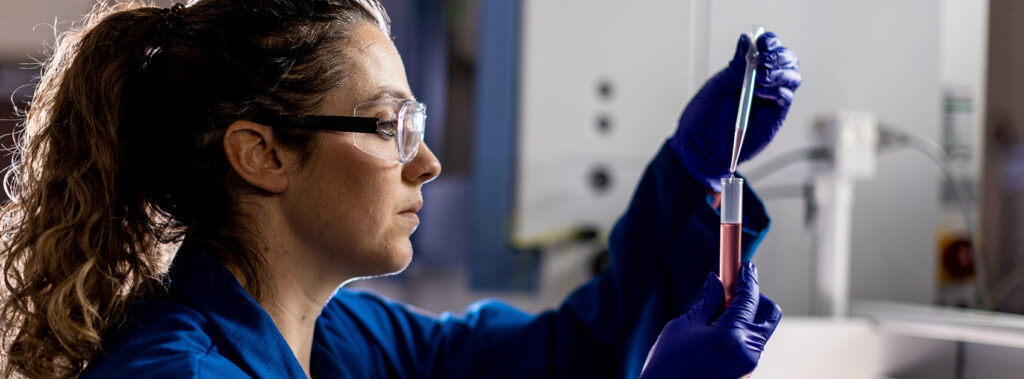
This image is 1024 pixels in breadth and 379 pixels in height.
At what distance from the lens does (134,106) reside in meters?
1.00

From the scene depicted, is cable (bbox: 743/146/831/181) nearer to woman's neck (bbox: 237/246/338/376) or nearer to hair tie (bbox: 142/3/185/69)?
woman's neck (bbox: 237/246/338/376)

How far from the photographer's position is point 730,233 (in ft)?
2.87

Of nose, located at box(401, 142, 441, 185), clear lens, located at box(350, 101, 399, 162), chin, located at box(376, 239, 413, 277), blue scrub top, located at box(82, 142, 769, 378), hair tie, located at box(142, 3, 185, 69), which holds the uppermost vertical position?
hair tie, located at box(142, 3, 185, 69)

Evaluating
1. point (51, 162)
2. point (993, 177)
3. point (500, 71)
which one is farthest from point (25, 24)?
point (993, 177)

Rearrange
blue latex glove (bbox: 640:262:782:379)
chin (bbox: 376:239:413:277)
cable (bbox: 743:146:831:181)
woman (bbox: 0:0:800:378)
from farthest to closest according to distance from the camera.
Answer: cable (bbox: 743:146:831:181) < chin (bbox: 376:239:413:277) < woman (bbox: 0:0:800:378) < blue latex glove (bbox: 640:262:782:379)

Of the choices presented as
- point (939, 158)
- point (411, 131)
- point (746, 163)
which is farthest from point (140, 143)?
point (939, 158)

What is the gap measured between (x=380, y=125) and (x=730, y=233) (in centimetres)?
45

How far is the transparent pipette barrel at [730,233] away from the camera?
873 millimetres

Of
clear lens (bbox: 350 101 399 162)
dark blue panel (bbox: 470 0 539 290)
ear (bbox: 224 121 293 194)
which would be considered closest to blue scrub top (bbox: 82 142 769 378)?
ear (bbox: 224 121 293 194)

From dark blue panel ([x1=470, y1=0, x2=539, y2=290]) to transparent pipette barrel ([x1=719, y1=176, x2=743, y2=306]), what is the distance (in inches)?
41.0

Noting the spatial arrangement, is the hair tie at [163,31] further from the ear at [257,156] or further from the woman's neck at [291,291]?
the woman's neck at [291,291]

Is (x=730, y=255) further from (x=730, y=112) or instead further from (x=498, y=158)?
(x=498, y=158)

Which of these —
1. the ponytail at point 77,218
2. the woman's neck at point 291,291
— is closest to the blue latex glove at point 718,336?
the woman's neck at point 291,291

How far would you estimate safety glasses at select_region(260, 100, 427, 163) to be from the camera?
1.01m
